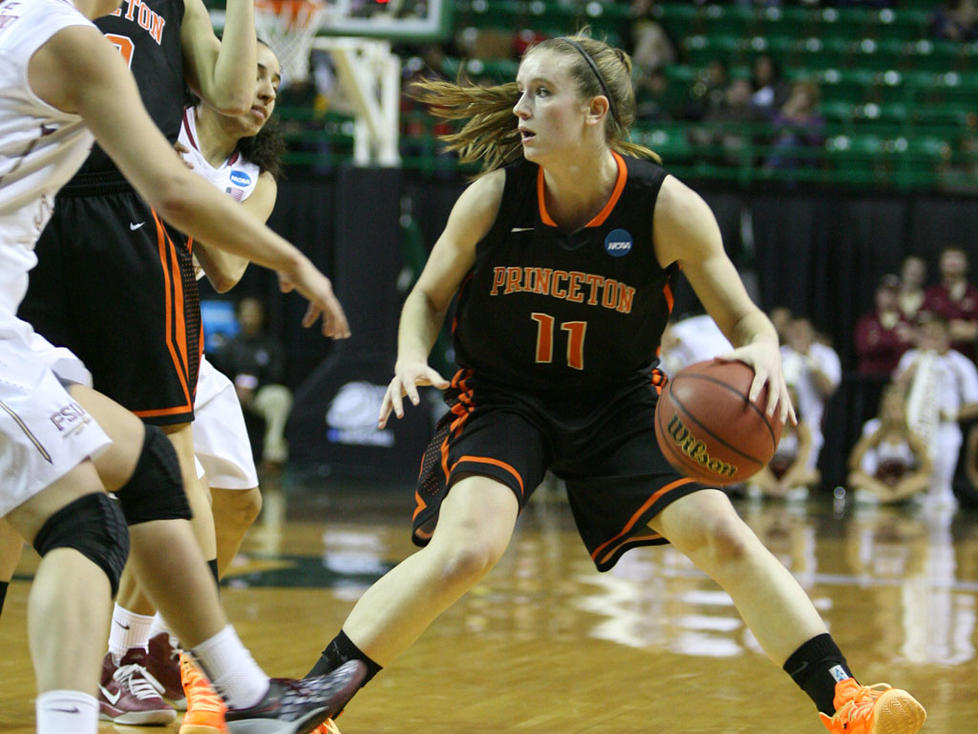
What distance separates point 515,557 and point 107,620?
485cm

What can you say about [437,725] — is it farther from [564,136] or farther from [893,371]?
[893,371]

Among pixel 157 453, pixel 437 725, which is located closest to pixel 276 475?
pixel 437 725

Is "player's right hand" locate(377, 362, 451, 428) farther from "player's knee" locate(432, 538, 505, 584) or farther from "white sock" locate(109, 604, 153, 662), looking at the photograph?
"white sock" locate(109, 604, 153, 662)

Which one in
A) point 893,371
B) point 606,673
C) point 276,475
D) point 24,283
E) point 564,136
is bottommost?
point 276,475

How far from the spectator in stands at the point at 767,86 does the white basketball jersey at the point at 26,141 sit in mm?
11903

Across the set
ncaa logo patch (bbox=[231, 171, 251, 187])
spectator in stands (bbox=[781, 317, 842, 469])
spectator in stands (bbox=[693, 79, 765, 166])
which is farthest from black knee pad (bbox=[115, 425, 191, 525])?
spectator in stands (bbox=[693, 79, 765, 166])

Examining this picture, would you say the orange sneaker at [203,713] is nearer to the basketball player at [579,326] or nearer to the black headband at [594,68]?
the basketball player at [579,326]

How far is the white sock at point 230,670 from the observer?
2.54m

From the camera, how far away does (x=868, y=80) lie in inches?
578

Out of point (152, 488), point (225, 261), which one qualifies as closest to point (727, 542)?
point (152, 488)

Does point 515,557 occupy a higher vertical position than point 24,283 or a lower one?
lower

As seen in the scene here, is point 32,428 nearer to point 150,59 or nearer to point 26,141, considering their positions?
point 26,141

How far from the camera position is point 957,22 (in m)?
15.0

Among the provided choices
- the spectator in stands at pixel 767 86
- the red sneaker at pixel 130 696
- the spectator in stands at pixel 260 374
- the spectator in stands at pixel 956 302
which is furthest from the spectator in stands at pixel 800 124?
the red sneaker at pixel 130 696
